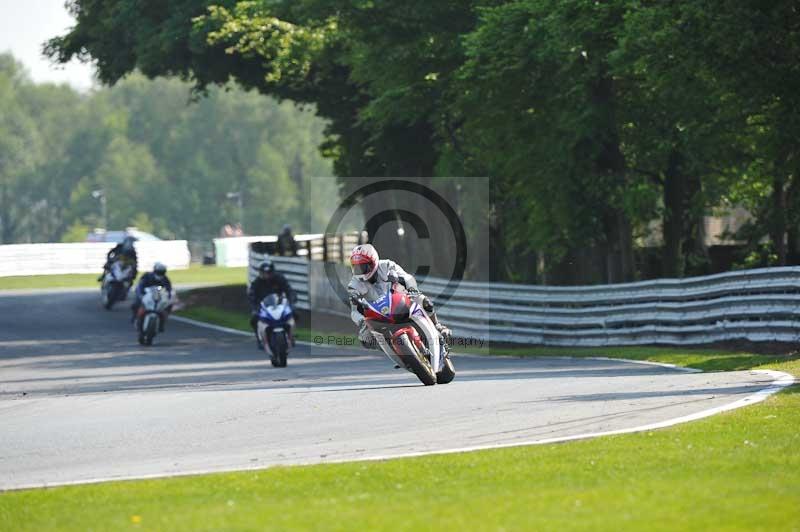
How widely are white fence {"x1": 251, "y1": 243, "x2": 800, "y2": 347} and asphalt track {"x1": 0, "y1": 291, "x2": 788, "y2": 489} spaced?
7.25ft

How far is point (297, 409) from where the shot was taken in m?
13.0

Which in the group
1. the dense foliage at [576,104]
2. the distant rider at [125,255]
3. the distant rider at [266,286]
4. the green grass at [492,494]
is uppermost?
the dense foliage at [576,104]

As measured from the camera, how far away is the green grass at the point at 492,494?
728 cm

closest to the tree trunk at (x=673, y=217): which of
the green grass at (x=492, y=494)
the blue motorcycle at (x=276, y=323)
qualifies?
the blue motorcycle at (x=276, y=323)

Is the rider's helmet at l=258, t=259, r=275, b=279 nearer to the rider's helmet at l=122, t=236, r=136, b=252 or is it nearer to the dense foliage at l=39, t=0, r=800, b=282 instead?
the dense foliage at l=39, t=0, r=800, b=282

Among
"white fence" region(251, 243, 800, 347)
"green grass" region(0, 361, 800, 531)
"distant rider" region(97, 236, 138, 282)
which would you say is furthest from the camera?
"distant rider" region(97, 236, 138, 282)

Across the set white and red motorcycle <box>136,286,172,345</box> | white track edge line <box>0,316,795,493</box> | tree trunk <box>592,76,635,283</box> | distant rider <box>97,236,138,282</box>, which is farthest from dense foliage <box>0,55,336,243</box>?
white track edge line <box>0,316,795,493</box>

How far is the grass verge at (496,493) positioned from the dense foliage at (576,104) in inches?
481

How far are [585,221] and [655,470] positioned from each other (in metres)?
18.5

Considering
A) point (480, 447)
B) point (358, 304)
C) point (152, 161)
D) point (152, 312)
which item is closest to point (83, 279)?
point (152, 312)

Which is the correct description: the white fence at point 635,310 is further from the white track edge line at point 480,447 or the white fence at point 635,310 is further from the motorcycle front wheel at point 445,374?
the white track edge line at point 480,447

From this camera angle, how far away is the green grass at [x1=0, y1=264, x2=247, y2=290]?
46969mm

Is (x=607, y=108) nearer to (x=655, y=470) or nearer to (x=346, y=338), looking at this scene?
(x=346, y=338)

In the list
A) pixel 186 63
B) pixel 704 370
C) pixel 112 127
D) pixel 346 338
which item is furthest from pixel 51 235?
pixel 704 370
